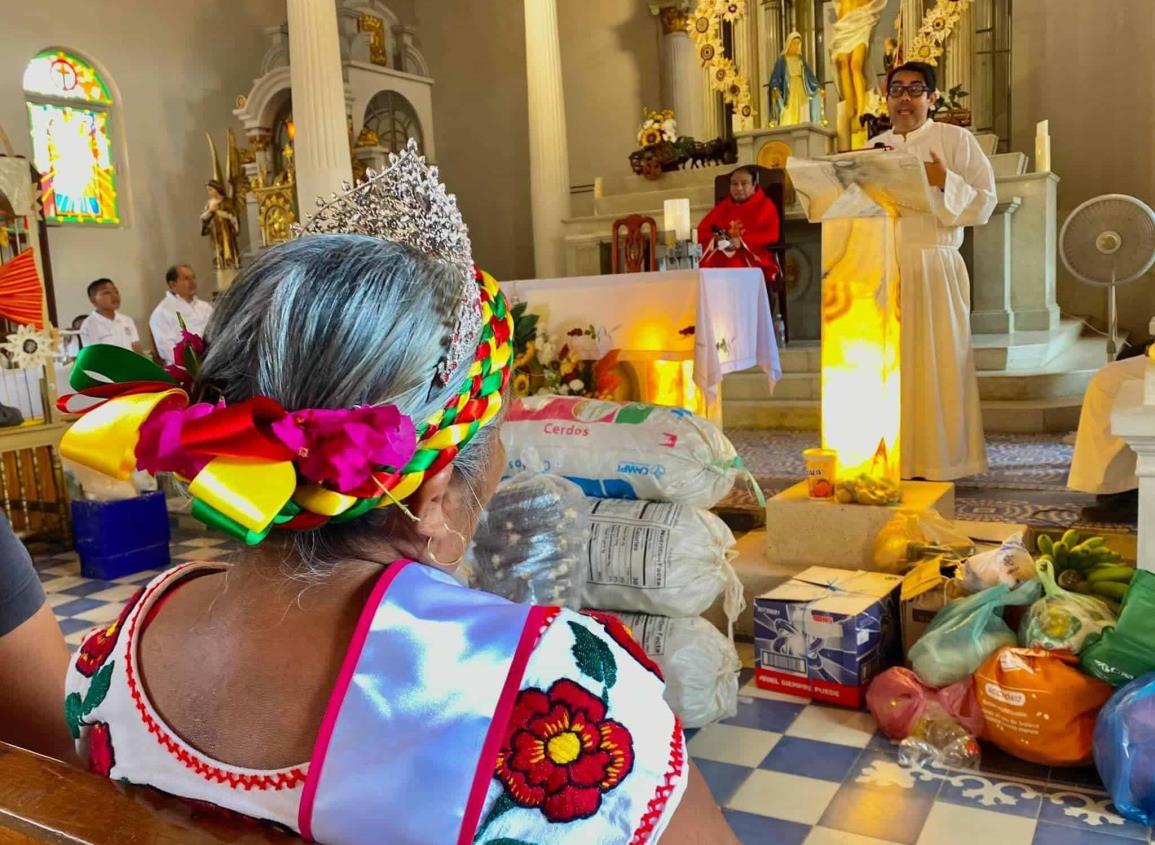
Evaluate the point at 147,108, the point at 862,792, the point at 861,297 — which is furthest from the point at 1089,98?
the point at 147,108

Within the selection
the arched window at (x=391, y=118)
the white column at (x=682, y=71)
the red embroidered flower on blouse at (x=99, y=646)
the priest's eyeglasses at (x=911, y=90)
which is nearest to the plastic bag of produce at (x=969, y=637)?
the red embroidered flower on blouse at (x=99, y=646)

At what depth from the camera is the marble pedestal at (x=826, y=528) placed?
367cm

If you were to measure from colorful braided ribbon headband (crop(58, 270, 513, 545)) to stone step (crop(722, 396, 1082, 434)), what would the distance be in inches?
235

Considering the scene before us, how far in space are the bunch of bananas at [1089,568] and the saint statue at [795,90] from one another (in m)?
7.96

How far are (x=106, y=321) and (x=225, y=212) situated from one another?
319 cm

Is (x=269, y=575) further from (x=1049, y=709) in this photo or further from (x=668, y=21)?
(x=668, y=21)

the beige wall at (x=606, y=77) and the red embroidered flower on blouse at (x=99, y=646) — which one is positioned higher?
the beige wall at (x=606, y=77)

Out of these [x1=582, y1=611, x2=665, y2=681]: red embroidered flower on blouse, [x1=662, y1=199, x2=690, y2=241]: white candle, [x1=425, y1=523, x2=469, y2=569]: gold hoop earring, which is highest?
[x1=662, y1=199, x2=690, y2=241]: white candle

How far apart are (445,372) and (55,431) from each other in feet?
18.5

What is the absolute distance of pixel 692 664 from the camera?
A: 2.82 m

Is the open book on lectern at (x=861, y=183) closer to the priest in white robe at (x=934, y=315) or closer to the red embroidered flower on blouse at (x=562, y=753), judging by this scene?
the priest in white robe at (x=934, y=315)

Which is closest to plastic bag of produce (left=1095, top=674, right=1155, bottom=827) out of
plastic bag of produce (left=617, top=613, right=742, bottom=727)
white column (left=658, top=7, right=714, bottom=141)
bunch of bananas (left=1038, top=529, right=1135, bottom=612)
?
bunch of bananas (left=1038, top=529, right=1135, bottom=612)

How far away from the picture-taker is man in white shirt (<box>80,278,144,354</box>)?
8.08 m

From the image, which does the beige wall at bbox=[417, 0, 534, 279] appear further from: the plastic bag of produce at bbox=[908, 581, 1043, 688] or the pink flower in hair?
the pink flower in hair
